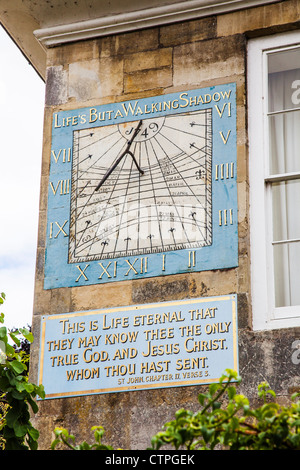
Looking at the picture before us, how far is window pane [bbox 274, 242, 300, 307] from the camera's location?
270 inches

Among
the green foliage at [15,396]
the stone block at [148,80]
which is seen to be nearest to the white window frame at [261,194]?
the stone block at [148,80]

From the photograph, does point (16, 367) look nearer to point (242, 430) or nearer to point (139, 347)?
point (139, 347)

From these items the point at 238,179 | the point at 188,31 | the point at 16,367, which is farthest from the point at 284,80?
the point at 16,367

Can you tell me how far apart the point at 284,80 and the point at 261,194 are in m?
1.10

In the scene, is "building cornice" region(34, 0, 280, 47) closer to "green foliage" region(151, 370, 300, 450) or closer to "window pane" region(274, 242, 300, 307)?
"window pane" region(274, 242, 300, 307)

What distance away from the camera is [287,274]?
6.95 metres

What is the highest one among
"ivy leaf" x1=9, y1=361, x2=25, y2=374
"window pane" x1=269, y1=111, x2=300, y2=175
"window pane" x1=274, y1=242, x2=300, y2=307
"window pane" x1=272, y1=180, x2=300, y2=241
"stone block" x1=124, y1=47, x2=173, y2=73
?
"stone block" x1=124, y1=47, x2=173, y2=73

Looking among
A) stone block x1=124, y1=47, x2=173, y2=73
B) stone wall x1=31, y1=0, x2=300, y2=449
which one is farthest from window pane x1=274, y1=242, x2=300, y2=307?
stone block x1=124, y1=47, x2=173, y2=73

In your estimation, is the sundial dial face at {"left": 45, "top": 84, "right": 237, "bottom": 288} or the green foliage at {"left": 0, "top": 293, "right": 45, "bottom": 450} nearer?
the green foliage at {"left": 0, "top": 293, "right": 45, "bottom": 450}

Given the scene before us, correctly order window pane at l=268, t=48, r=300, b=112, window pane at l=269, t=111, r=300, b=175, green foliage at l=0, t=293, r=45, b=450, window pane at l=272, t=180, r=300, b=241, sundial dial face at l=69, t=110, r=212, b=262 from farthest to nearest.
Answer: window pane at l=268, t=48, r=300, b=112 < window pane at l=269, t=111, r=300, b=175 < sundial dial face at l=69, t=110, r=212, b=262 < window pane at l=272, t=180, r=300, b=241 < green foliage at l=0, t=293, r=45, b=450

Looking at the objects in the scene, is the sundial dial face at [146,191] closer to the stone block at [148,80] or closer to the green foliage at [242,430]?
the stone block at [148,80]

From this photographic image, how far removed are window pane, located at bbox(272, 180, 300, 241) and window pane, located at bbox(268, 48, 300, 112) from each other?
72cm

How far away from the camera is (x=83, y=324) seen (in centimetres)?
714

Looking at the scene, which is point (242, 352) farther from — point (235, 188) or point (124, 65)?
point (124, 65)
